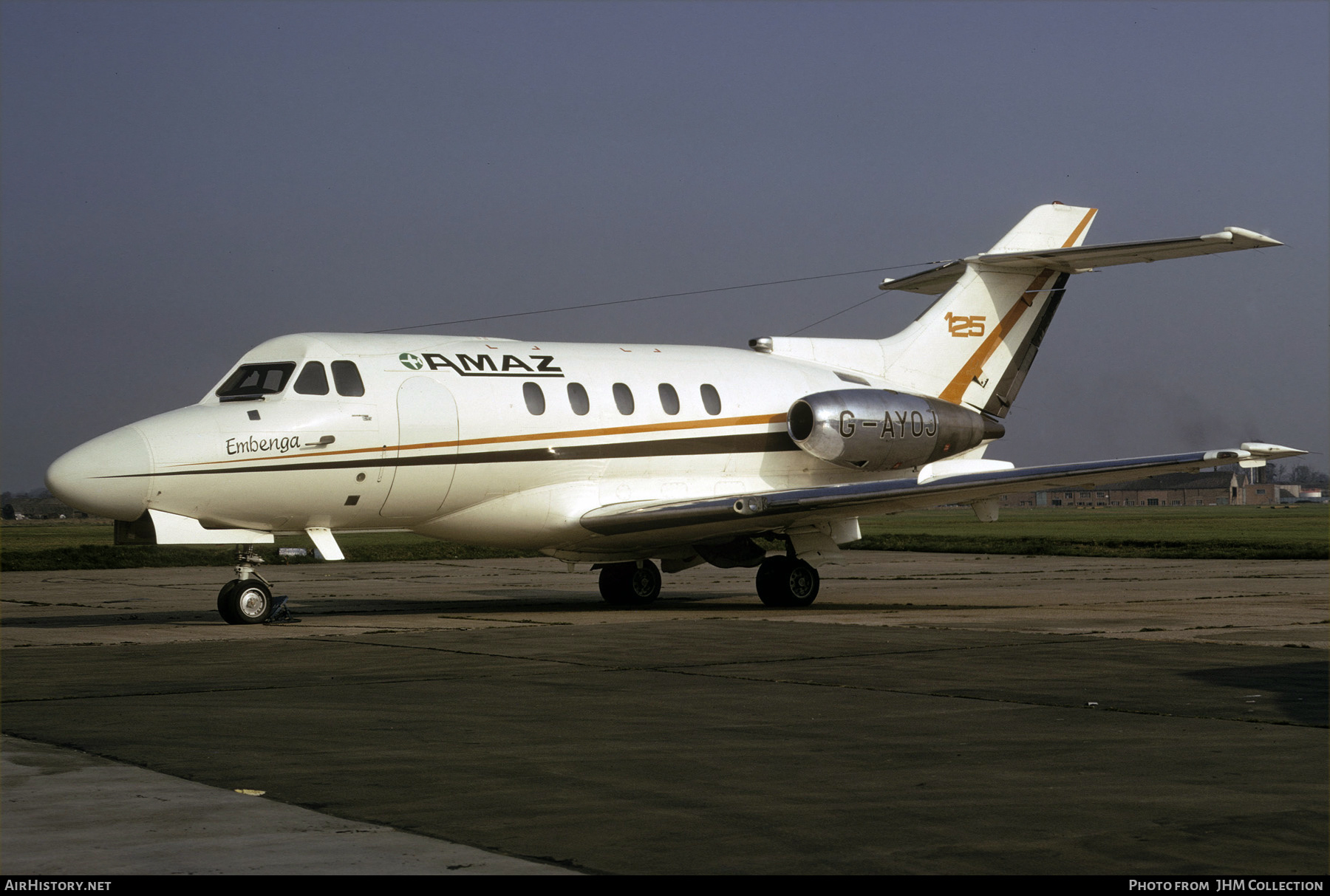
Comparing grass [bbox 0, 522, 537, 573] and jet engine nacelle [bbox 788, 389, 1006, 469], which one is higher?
jet engine nacelle [bbox 788, 389, 1006, 469]

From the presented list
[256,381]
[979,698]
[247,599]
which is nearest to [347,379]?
[256,381]

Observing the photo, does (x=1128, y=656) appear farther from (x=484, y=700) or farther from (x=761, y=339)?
(x=761, y=339)

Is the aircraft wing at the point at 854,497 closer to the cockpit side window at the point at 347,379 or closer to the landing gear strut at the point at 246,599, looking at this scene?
the cockpit side window at the point at 347,379

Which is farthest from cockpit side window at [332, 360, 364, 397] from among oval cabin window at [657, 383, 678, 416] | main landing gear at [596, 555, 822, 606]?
main landing gear at [596, 555, 822, 606]

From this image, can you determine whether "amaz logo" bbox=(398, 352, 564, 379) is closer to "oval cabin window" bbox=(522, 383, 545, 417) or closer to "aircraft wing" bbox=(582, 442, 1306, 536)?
"oval cabin window" bbox=(522, 383, 545, 417)

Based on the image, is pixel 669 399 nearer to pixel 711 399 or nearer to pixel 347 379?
pixel 711 399

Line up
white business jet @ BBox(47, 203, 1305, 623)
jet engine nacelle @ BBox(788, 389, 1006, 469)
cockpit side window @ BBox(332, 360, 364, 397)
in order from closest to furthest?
white business jet @ BBox(47, 203, 1305, 623)
cockpit side window @ BBox(332, 360, 364, 397)
jet engine nacelle @ BBox(788, 389, 1006, 469)

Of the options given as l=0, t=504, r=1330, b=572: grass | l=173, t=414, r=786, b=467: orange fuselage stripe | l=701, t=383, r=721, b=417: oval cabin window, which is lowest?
l=0, t=504, r=1330, b=572: grass

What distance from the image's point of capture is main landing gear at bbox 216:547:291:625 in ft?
57.0

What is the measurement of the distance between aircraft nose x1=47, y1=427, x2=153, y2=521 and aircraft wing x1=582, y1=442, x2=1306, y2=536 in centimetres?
590

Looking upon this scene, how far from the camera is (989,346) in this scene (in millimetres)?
23750

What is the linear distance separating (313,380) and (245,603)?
2904 millimetres

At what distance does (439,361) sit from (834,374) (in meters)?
7.18

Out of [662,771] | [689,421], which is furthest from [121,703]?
[689,421]
